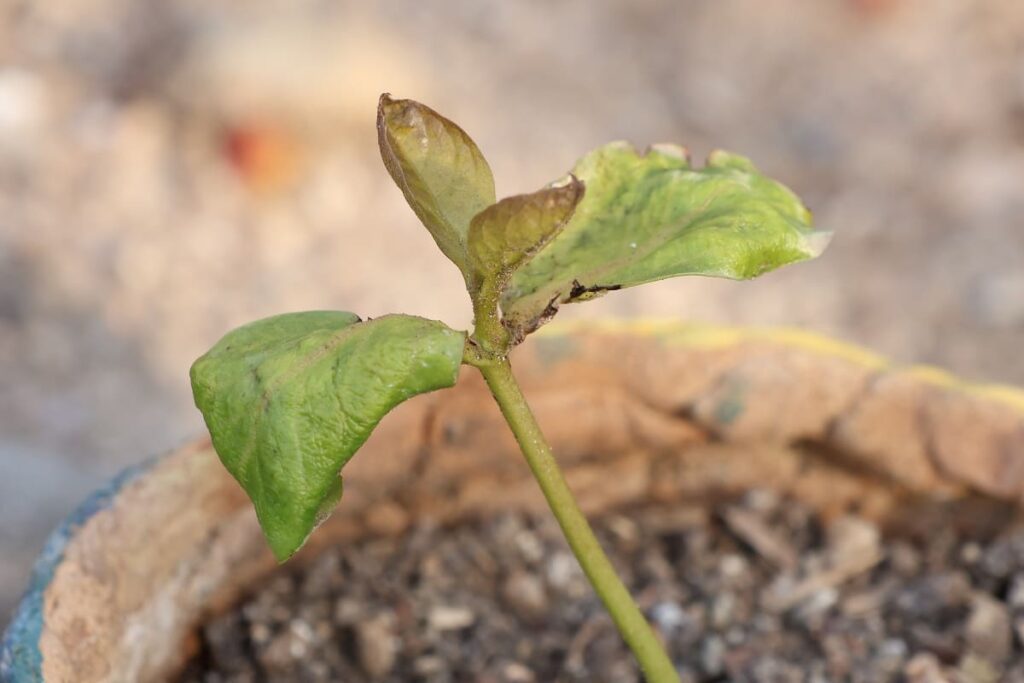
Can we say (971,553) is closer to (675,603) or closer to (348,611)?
(675,603)

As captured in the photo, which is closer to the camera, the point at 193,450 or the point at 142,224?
the point at 193,450

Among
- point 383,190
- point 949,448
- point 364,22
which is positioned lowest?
point 949,448

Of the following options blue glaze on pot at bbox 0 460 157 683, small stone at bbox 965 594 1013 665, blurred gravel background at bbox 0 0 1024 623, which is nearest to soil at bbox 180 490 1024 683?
small stone at bbox 965 594 1013 665

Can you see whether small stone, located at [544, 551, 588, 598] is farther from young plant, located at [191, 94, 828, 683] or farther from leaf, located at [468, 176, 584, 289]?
leaf, located at [468, 176, 584, 289]

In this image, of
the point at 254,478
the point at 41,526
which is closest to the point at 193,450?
the point at 254,478

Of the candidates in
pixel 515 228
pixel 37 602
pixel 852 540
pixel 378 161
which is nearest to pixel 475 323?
pixel 515 228

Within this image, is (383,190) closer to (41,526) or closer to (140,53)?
(140,53)

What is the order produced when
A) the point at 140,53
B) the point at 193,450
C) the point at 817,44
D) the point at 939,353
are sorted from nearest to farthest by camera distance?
the point at 193,450, the point at 939,353, the point at 140,53, the point at 817,44
